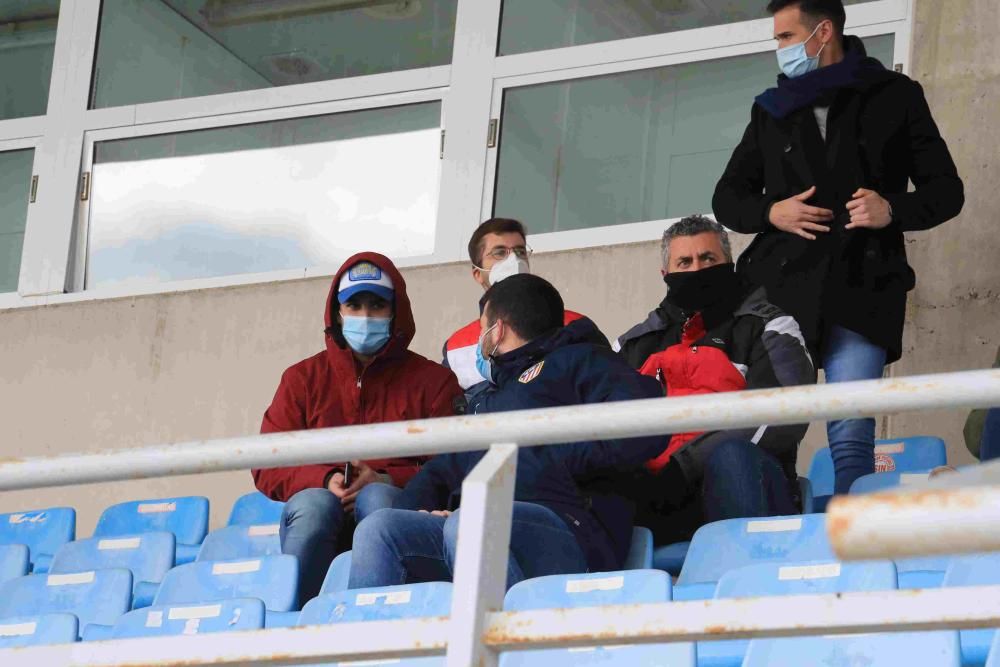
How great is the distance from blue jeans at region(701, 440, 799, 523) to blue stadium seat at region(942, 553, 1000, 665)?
0.83 metres

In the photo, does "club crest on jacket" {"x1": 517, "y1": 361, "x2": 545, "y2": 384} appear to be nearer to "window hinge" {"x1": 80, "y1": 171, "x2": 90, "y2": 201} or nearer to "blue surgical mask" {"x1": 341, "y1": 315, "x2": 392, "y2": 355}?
"blue surgical mask" {"x1": 341, "y1": 315, "x2": 392, "y2": 355}

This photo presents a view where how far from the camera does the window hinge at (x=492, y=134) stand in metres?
5.91

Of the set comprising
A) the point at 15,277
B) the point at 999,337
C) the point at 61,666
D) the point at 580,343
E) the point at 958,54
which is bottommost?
the point at 61,666

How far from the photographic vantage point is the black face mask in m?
3.89

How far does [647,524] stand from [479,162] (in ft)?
8.40

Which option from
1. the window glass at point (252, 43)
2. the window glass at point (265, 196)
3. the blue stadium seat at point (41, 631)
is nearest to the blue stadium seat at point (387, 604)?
the blue stadium seat at point (41, 631)

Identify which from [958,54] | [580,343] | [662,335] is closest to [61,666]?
[580,343]

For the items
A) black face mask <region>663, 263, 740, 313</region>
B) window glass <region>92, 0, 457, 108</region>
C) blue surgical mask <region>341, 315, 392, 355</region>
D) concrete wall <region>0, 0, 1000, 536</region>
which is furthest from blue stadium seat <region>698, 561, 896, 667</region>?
window glass <region>92, 0, 457, 108</region>

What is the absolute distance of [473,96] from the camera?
5.98m

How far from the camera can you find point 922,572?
2.81 meters

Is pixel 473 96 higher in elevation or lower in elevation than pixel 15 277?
higher

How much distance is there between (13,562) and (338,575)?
1.47 metres

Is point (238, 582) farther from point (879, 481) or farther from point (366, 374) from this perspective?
point (879, 481)

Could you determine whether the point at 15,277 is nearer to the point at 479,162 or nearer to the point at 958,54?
the point at 479,162
